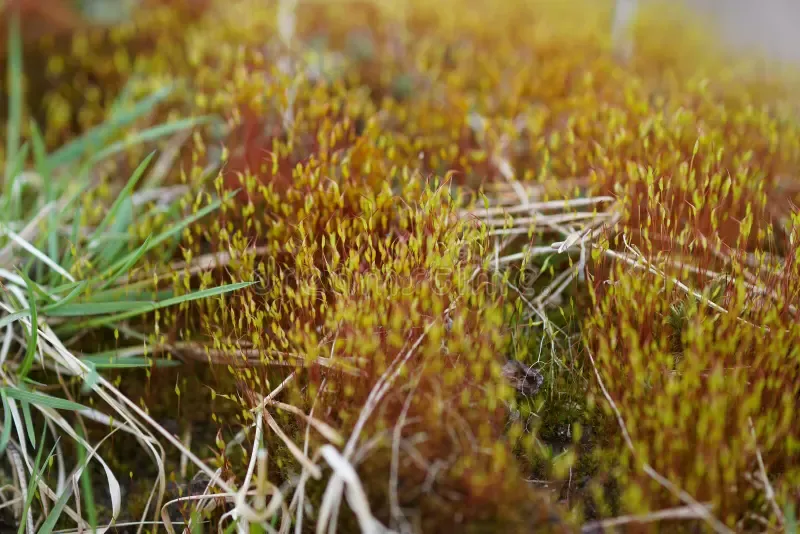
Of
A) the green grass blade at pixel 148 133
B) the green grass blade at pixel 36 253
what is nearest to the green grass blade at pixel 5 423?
the green grass blade at pixel 36 253

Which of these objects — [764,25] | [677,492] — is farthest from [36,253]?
[764,25]

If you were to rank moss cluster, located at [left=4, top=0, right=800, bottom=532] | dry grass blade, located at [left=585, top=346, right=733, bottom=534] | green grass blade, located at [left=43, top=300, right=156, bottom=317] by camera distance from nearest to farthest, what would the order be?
dry grass blade, located at [left=585, top=346, right=733, bottom=534] → moss cluster, located at [left=4, top=0, right=800, bottom=532] → green grass blade, located at [left=43, top=300, right=156, bottom=317]

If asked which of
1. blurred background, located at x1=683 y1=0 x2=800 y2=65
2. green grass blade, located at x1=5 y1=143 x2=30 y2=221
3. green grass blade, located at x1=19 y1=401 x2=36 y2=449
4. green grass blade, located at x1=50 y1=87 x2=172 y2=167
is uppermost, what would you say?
blurred background, located at x1=683 y1=0 x2=800 y2=65

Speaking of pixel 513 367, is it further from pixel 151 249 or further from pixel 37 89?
pixel 37 89

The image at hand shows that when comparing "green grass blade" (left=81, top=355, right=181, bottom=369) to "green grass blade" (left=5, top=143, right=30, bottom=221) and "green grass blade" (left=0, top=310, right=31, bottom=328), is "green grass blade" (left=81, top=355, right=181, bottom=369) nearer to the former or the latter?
"green grass blade" (left=0, top=310, right=31, bottom=328)

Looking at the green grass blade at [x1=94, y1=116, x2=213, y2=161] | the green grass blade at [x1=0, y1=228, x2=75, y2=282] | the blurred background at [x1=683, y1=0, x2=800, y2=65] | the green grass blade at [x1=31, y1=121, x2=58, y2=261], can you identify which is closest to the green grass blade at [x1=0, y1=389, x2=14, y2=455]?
the green grass blade at [x1=0, y1=228, x2=75, y2=282]

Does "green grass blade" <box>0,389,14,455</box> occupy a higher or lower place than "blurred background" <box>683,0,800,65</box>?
lower

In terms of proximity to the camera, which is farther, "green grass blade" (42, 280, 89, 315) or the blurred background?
the blurred background

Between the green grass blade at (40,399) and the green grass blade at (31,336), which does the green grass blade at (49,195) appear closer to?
the green grass blade at (31,336)

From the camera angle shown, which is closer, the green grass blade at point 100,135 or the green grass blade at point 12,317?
the green grass blade at point 12,317
